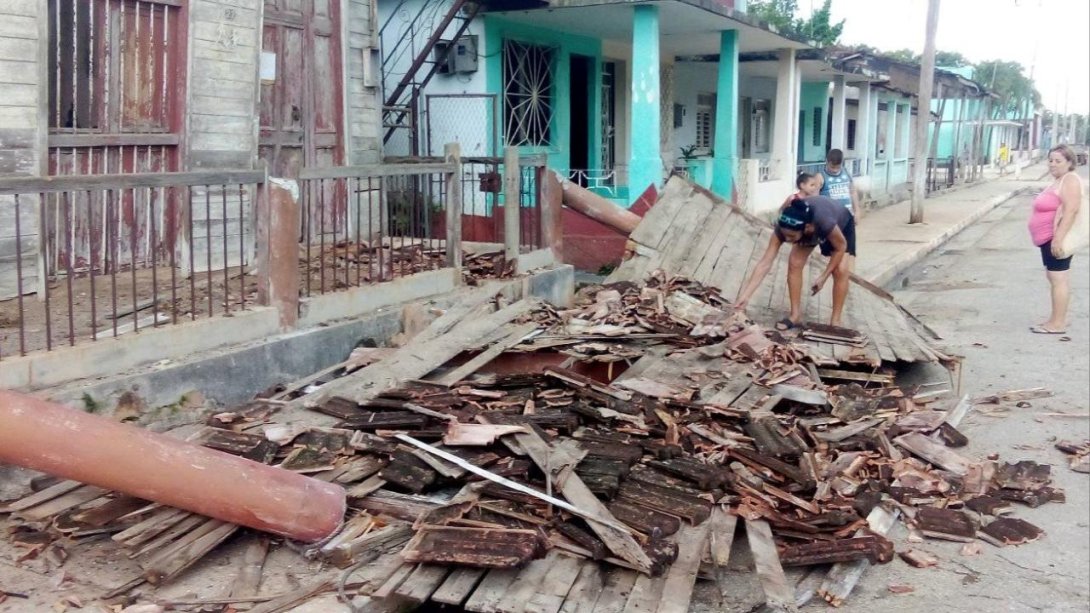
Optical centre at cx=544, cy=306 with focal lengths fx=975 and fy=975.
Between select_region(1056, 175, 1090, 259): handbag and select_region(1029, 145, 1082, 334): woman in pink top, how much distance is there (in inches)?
1.2

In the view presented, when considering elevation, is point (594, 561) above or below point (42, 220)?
below

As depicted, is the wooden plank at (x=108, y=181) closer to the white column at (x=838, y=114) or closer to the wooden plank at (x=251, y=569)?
the wooden plank at (x=251, y=569)

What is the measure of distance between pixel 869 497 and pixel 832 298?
13.3 feet

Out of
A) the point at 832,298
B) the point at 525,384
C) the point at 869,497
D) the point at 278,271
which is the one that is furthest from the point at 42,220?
the point at 832,298

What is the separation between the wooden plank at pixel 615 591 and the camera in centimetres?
398

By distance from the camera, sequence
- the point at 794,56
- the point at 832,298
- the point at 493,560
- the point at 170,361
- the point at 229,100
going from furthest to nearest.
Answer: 1. the point at 794,56
2. the point at 832,298
3. the point at 229,100
4. the point at 170,361
5. the point at 493,560

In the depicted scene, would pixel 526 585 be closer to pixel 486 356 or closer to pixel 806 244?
pixel 486 356

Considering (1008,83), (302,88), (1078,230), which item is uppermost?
(1008,83)

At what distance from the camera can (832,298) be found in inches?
357

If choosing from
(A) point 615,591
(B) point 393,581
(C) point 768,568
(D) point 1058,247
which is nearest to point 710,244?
(D) point 1058,247

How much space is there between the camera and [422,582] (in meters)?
3.99

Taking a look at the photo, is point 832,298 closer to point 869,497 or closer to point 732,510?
point 869,497

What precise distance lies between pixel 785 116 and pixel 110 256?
44.5 feet

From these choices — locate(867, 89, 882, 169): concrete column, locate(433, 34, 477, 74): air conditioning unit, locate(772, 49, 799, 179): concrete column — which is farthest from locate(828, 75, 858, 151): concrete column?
locate(433, 34, 477, 74): air conditioning unit
